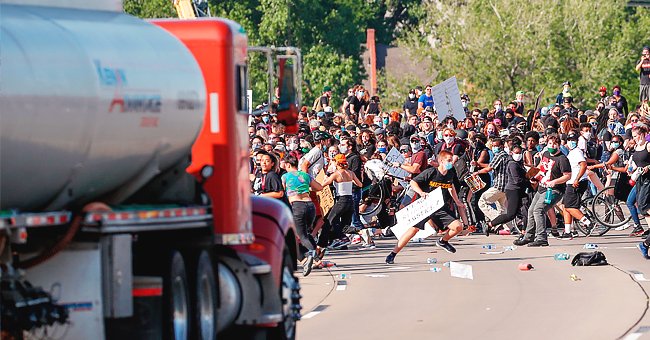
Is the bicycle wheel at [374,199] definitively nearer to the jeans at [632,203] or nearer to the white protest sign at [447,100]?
the jeans at [632,203]

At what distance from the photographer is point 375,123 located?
3944 centimetres

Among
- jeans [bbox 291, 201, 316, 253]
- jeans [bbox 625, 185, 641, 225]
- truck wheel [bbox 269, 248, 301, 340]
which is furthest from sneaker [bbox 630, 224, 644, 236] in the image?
truck wheel [bbox 269, 248, 301, 340]

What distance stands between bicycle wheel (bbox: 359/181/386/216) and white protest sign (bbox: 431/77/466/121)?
758 centimetres

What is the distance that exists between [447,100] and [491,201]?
8549 mm

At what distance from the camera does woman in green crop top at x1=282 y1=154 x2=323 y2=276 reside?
22266 mm

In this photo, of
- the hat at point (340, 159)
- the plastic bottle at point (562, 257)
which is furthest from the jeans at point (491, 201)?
the plastic bottle at point (562, 257)

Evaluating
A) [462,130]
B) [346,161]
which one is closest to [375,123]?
[462,130]

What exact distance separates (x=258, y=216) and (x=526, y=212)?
14.8 m

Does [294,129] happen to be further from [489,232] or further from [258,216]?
[489,232]

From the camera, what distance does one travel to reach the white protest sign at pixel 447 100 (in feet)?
121

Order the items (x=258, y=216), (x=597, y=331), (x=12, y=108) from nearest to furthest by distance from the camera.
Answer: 1. (x=12, y=108)
2. (x=258, y=216)
3. (x=597, y=331)

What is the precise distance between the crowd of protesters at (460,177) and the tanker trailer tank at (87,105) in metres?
9.71

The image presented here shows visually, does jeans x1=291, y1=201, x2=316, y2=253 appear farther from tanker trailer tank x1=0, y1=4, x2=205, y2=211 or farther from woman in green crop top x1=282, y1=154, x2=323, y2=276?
tanker trailer tank x1=0, y1=4, x2=205, y2=211

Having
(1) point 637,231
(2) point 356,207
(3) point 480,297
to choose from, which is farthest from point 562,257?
(2) point 356,207
